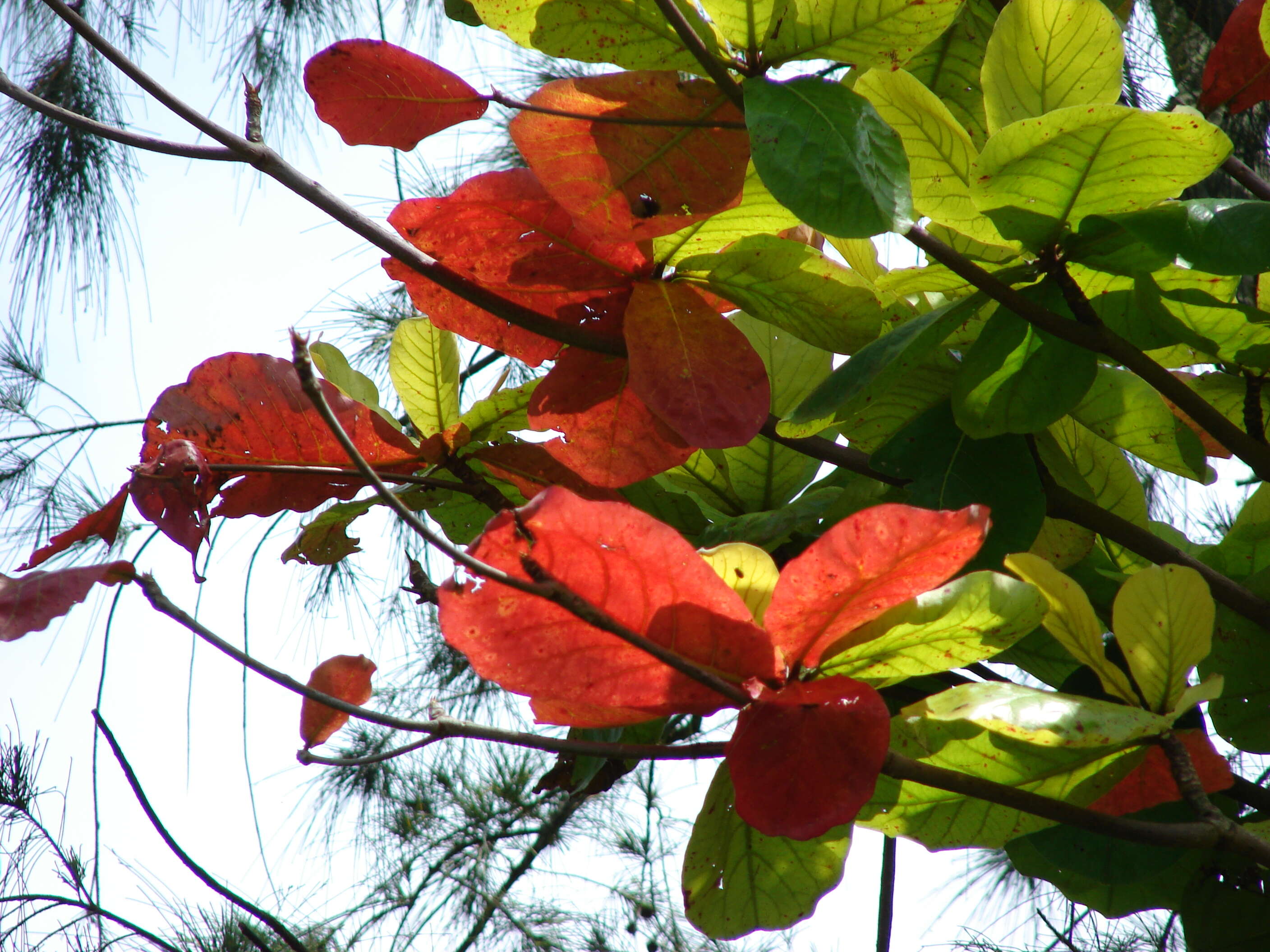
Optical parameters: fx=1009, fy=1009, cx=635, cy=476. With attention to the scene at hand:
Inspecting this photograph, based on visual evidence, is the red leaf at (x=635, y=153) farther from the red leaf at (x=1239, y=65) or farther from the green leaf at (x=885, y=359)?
the red leaf at (x=1239, y=65)

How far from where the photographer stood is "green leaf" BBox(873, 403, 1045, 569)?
0.36 meters

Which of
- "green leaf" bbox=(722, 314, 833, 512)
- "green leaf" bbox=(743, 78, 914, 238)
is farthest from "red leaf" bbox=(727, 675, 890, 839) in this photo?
"green leaf" bbox=(722, 314, 833, 512)

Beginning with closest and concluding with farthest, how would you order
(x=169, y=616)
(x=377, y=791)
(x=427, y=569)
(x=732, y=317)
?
(x=169, y=616)
(x=732, y=317)
(x=427, y=569)
(x=377, y=791)

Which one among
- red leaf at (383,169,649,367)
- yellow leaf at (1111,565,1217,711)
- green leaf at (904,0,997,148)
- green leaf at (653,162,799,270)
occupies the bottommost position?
yellow leaf at (1111,565,1217,711)

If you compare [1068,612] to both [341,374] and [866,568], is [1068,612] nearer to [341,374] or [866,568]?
[866,568]

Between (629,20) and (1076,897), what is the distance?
383mm

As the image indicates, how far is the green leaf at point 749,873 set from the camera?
0.34m

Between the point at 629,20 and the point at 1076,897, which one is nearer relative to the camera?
the point at 629,20

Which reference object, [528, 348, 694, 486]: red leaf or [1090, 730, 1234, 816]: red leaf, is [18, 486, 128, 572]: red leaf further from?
[1090, 730, 1234, 816]: red leaf

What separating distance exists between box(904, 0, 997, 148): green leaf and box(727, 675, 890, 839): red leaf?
30cm

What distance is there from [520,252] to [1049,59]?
19 centimetres

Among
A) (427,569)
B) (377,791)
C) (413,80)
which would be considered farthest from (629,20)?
(377,791)

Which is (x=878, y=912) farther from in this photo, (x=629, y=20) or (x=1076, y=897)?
(x=629, y=20)

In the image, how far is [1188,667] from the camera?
0.30 m
